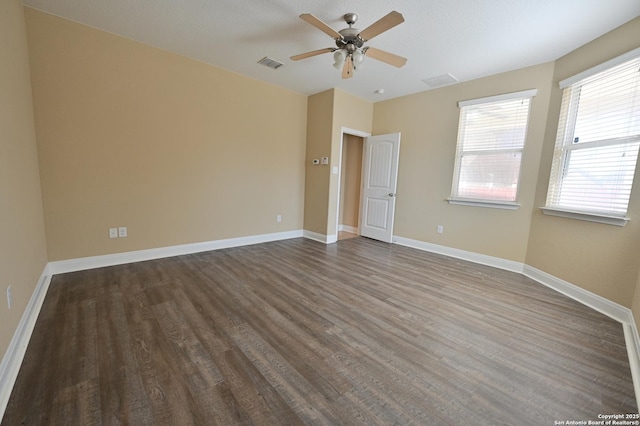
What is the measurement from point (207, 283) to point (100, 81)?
2600 millimetres

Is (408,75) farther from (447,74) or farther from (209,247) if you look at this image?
(209,247)

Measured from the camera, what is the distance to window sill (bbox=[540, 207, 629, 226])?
2.38 meters

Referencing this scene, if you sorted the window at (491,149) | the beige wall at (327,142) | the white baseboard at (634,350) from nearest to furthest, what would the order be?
the white baseboard at (634,350)
the window at (491,149)
the beige wall at (327,142)

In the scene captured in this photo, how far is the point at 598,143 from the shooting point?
8.55 ft

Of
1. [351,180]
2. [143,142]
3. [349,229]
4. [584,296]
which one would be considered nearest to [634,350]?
[584,296]

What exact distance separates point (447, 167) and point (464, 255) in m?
1.43

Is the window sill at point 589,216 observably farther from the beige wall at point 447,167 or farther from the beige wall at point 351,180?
the beige wall at point 351,180

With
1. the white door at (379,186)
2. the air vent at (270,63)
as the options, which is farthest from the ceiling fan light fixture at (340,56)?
the white door at (379,186)

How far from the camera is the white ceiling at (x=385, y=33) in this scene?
2.27 metres

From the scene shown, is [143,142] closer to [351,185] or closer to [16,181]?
[16,181]

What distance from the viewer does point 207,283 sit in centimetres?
275

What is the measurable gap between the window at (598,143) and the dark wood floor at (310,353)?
1056 mm


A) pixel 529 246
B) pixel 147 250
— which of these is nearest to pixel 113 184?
pixel 147 250

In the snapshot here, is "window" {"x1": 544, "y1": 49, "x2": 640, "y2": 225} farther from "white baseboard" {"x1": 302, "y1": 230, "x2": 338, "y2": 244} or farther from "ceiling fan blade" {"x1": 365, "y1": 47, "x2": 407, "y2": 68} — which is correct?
"white baseboard" {"x1": 302, "y1": 230, "x2": 338, "y2": 244}
